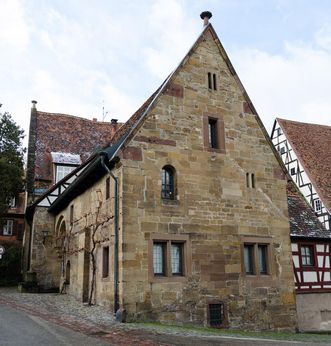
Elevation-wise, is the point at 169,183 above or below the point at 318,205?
below

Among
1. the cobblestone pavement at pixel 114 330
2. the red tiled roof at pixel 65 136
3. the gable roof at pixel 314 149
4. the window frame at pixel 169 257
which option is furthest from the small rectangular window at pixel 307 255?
the red tiled roof at pixel 65 136

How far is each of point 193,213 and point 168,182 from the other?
1.37 m

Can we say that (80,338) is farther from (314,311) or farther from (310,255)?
(310,255)

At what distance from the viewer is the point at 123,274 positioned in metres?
13.1

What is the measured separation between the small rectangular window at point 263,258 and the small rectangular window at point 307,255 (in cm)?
476

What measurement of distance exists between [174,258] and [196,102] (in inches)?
229

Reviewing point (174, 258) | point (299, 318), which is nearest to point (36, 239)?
point (174, 258)

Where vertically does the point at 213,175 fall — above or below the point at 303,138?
below

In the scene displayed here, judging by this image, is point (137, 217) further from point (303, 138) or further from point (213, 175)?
point (303, 138)

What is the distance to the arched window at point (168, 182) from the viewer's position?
15.1 m

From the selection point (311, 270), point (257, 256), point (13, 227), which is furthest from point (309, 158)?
point (13, 227)

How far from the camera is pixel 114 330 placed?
1116 centimetres

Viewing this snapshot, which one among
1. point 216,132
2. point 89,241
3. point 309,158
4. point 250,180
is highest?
point 309,158

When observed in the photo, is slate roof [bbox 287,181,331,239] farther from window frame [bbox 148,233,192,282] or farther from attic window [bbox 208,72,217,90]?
attic window [bbox 208,72,217,90]
